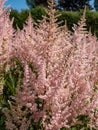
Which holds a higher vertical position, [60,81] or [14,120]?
[60,81]

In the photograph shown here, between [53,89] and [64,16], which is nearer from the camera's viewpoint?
[53,89]

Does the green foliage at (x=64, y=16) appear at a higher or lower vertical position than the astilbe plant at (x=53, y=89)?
higher

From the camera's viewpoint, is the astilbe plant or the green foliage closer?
the astilbe plant

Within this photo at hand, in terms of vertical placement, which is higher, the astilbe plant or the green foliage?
the green foliage

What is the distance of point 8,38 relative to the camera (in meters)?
4.47

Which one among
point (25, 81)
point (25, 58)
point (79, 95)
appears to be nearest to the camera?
point (25, 81)

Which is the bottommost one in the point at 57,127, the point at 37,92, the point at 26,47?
the point at 57,127

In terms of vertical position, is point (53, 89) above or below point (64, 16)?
below

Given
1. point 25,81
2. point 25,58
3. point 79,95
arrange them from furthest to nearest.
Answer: point 25,58 < point 79,95 < point 25,81

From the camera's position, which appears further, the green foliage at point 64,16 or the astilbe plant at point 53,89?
the green foliage at point 64,16

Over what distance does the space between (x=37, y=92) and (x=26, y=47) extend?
984 millimetres

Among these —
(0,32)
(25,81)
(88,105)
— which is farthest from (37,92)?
(0,32)

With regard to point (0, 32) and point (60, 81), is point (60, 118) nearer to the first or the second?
point (60, 81)

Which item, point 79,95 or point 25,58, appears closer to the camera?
point 79,95
